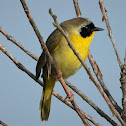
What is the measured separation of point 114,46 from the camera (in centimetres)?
192

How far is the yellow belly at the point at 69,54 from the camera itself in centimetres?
250

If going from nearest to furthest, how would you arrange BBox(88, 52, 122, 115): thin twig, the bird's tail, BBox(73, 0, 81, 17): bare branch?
BBox(88, 52, 122, 115): thin twig < BBox(73, 0, 81, 17): bare branch < the bird's tail

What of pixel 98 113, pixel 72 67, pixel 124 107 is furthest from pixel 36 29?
pixel 72 67

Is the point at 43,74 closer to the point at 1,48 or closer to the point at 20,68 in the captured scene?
the point at 20,68

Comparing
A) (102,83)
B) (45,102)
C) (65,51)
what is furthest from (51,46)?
(102,83)

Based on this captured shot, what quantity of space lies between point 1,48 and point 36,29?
2.01 ft

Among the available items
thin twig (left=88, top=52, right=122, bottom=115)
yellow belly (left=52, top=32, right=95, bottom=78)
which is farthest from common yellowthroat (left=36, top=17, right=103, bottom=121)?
thin twig (left=88, top=52, right=122, bottom=115)

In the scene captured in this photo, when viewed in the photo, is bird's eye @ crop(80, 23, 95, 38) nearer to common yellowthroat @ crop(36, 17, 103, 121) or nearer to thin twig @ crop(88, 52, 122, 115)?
common yellowthroat @ crop(36, 17, 103, 121)

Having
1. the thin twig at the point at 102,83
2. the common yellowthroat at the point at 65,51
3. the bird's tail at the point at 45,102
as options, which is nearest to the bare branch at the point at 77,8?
the common yellowthroat at the point at 65,51

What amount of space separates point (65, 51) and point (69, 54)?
0.19ft

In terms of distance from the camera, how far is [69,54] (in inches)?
97.7

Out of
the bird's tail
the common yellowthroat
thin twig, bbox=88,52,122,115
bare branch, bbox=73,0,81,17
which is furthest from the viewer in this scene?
the bird's tail

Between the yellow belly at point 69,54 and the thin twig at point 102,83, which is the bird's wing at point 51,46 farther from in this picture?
the thin twig at point 102,83

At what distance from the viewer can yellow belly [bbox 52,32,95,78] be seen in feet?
8.20
